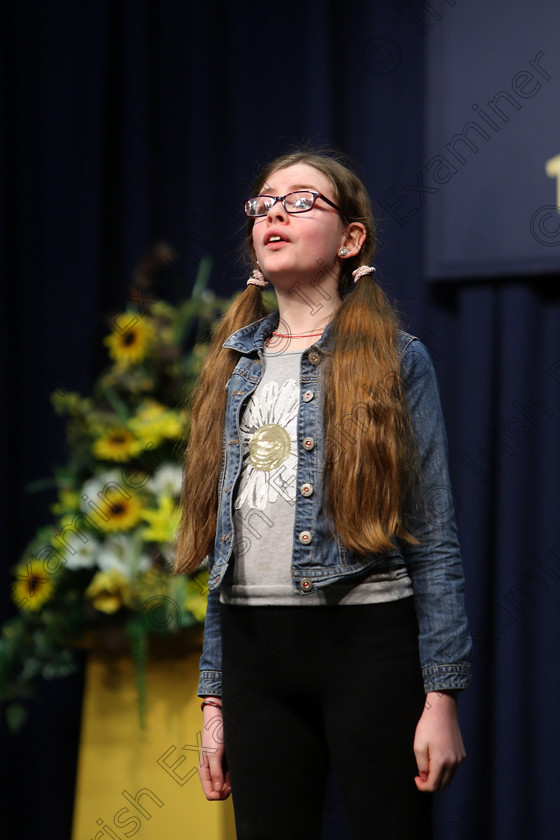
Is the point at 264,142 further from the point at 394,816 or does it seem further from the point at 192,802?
the point at 394,816

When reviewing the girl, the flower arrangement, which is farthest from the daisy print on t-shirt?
the flower arrangement

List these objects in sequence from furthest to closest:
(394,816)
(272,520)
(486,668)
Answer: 1. (486,668)
2. (272,520)
3. (394,816)

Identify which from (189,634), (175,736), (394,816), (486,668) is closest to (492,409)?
(486,668)

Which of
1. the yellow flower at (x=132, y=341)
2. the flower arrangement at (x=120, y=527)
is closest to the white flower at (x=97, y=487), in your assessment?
the flower arrangement at (x=120, y=527)

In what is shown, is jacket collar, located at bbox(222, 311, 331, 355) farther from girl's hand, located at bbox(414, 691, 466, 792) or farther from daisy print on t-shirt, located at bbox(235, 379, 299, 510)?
girl's hand, located at bbox(414, 691, 466, 792)

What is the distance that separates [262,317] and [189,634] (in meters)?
0.74

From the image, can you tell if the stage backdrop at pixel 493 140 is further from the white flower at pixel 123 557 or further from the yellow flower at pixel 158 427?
the white flower at pixel 123 557

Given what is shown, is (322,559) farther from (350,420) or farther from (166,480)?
(166,480)

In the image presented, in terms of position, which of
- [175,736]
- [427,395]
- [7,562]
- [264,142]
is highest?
[264,142]

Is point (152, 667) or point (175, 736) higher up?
point (152, 667)

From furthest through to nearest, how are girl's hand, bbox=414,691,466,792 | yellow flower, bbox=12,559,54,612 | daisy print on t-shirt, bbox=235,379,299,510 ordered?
yellow flower, bbox=12,559,54,612, daisy print on t-shirt, bbox=235,379,299,510, girl's hand, bbox=414,691,466,792

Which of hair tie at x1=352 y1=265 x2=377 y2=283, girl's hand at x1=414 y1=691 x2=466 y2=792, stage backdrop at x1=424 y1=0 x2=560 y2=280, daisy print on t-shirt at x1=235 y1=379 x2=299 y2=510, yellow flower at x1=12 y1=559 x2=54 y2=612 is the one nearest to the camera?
girl's hand at x1=414 y1=691 x2=466 y2=792

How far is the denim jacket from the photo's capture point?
1.16 m

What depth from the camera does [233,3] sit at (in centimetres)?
247
